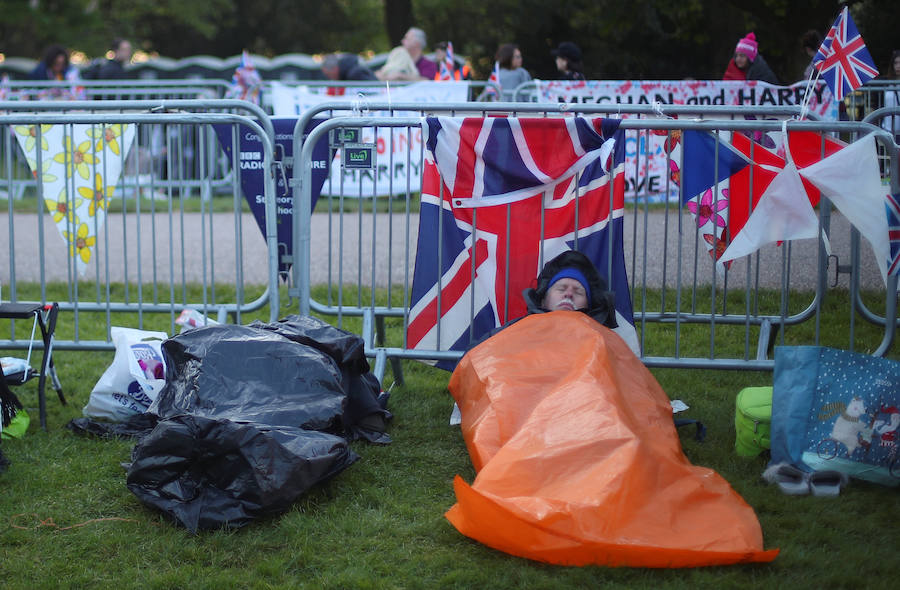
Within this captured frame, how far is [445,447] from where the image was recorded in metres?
4.72

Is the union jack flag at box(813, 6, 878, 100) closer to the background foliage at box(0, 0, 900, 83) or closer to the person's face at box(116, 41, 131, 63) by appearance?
the background foliage at box(0, 0, 900, 83)

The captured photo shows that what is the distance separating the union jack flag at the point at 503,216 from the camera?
496 centimetres

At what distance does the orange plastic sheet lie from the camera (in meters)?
3.29

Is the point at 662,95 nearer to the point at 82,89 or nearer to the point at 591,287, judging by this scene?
the point at 591,287

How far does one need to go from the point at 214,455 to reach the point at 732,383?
3.23m

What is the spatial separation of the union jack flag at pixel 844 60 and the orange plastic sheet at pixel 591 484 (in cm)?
222

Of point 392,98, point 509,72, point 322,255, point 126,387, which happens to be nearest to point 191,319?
point 126,387

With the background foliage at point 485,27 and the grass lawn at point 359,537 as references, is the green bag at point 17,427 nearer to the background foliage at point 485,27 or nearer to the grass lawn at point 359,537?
the grass lawn at point 359,537

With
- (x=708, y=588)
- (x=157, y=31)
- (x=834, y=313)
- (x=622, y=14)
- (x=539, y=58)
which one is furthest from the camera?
(x=157, y=31)

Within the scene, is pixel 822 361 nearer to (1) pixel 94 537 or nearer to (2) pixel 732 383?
(2) pixel 732 383

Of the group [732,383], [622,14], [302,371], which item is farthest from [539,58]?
[302,371]

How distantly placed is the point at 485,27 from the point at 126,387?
77.3ft

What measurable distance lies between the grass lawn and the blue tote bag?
14 centimetres

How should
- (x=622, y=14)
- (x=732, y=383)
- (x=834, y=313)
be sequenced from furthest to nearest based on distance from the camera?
(x=622, y=14) < (x=834, y=313) < (x=732, y=383)
